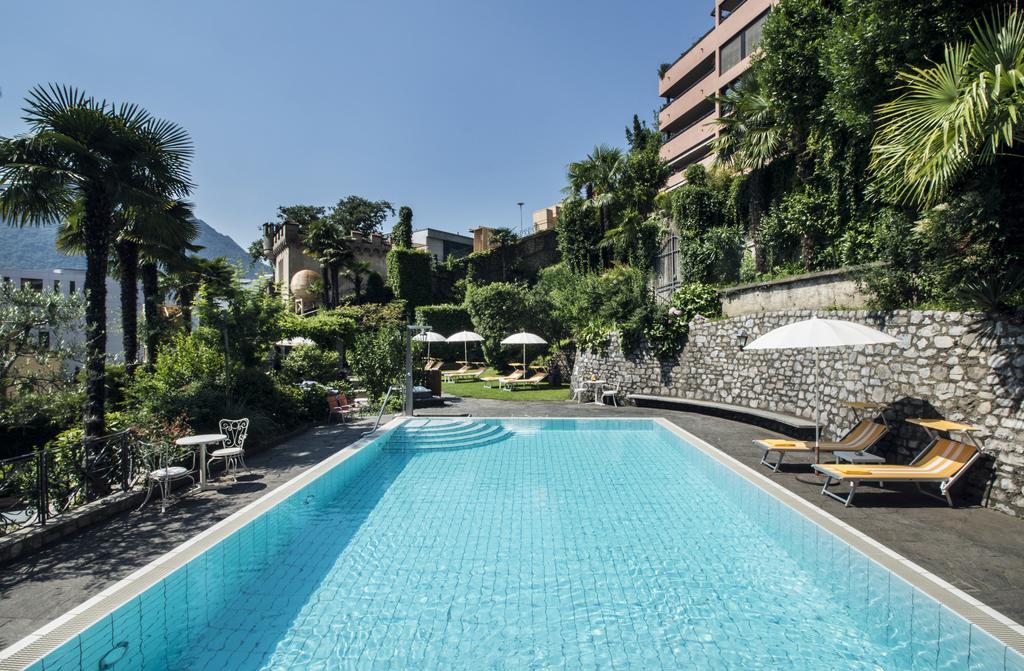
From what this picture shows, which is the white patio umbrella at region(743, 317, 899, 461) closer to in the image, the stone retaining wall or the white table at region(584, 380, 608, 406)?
the stone retaining wall

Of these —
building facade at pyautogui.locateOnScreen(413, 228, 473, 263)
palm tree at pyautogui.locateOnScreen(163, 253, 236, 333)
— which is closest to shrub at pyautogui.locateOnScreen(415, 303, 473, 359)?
palm tree at pyautogui.locateOnScreen(163, 253, 236, 333)

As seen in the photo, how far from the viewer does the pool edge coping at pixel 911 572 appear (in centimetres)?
338

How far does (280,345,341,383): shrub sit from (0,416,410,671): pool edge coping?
32.7 ft

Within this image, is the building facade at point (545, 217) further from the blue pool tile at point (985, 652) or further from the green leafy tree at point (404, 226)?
the blue pool tile at point (985, 652)

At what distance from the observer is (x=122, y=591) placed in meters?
4.10

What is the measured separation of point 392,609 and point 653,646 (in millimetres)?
2279

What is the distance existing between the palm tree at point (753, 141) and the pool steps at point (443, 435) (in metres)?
10.0

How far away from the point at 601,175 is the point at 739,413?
18.1m

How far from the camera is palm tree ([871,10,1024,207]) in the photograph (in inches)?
199

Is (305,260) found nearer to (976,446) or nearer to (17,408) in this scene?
(17,408)

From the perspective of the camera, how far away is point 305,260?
145ft

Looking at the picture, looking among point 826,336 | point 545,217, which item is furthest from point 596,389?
point 545,217

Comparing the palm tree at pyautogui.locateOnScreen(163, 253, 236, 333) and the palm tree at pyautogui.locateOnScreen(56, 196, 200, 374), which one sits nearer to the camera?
the palm tree at pyautogui.locateOnScreen(56, 196, 200, 374)

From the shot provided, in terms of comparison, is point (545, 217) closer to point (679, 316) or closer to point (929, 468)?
point (679, 316)
